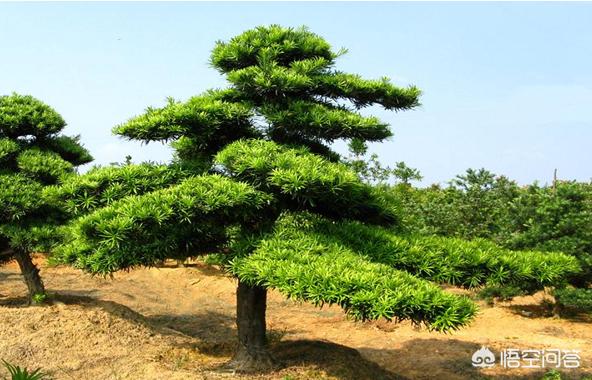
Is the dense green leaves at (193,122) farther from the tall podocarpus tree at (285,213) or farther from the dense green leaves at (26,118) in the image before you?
the dense green leaves at (26,118)

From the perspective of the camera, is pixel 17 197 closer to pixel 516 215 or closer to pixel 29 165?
pixel 29 165

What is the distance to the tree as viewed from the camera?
9500mm

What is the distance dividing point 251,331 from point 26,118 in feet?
20.3

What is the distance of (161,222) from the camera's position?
210 inches

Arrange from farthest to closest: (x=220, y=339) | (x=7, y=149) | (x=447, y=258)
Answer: (x=7, y=149)
(x=220, y=339)
(x=447, y=258)

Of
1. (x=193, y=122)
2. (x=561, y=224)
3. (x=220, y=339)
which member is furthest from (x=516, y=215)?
(x=193, y=122)

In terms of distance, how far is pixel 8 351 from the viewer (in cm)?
811

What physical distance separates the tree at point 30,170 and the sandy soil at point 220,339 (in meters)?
1.23

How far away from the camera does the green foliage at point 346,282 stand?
14.4ft

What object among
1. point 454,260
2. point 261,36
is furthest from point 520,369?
point 261,36

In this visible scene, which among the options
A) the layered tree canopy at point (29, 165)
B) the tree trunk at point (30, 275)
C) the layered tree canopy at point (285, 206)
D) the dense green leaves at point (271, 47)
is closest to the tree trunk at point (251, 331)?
the layered tree canopy at point (285, 206)

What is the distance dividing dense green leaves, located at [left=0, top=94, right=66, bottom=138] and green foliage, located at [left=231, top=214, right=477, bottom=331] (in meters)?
6.55

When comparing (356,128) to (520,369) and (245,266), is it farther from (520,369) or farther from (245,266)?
(520,369)

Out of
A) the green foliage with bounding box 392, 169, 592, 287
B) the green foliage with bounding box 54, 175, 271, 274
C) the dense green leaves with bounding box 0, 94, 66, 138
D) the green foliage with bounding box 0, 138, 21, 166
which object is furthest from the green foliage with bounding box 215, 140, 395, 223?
the dense green leaves with bounding box 0, 94, 66, 138
